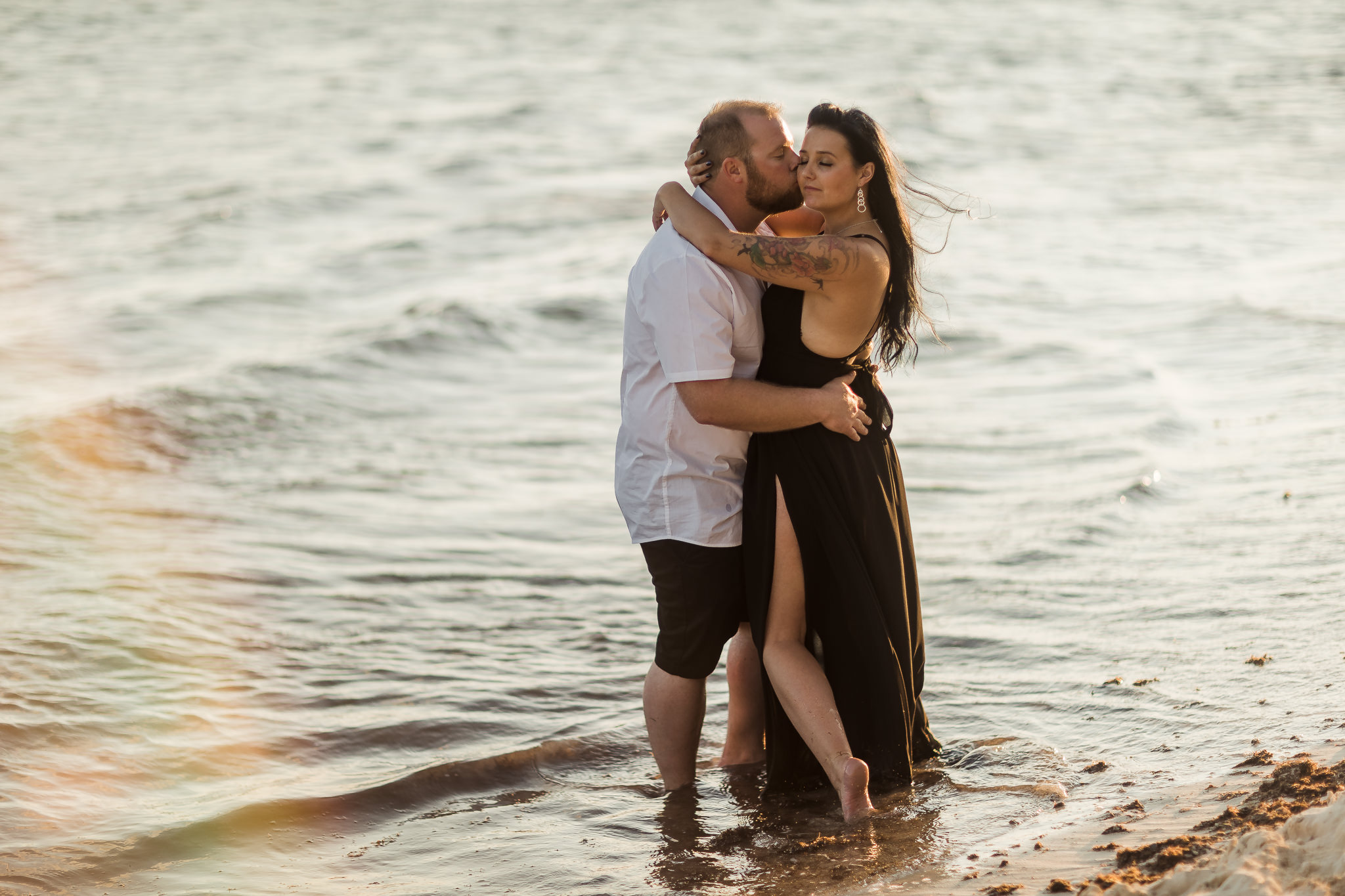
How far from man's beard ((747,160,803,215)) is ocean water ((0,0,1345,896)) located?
1.74m

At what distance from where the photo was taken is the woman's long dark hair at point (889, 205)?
3.73 meters

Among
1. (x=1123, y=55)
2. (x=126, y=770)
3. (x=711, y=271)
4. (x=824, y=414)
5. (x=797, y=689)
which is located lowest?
(x=126, y=770)

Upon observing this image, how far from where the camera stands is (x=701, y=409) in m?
3.75

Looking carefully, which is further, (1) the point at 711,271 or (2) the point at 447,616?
(2) the point at 447,616

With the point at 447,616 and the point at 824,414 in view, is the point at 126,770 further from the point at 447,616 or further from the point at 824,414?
the point at 824,414

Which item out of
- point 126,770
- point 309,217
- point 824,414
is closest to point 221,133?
point 309,217

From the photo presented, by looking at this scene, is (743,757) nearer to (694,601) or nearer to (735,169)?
(694,601)

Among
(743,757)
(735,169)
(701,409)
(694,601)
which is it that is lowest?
(743,757)

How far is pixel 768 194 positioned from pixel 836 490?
0.86 m

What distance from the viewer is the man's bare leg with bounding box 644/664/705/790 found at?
4.10m

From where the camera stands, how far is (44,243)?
15648 millimetres

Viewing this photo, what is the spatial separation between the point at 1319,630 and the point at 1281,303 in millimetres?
6936

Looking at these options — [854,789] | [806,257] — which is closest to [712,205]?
[806,257]

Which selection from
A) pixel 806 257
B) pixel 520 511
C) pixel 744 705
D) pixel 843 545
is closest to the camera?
pixel 806 257
